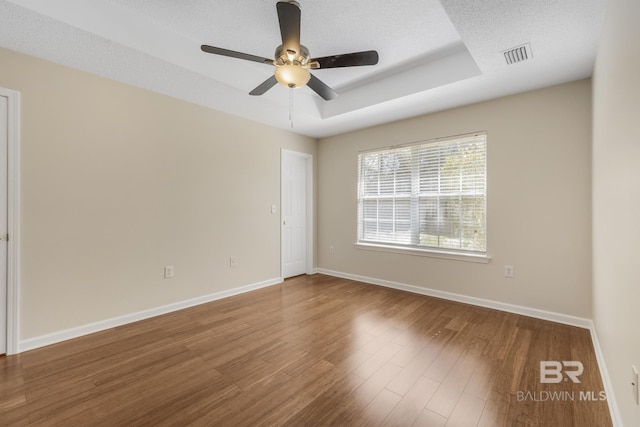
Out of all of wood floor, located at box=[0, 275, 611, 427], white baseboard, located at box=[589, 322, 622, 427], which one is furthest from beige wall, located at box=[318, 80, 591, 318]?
white baseboard, located at box=[589, 322, 622, 427]

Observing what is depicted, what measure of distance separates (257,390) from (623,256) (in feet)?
7.36

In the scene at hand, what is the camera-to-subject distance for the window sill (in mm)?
3390

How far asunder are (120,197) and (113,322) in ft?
4.21

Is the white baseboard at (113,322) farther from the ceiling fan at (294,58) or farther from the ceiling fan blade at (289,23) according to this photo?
the ceiling fan blade at (289,23)

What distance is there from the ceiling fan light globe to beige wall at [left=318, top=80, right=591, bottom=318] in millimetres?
2351

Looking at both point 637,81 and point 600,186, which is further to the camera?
point 600,186

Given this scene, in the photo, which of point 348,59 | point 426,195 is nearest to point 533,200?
point 426,195

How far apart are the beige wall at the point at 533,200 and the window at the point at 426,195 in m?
0.15

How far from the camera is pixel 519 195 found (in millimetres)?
3119

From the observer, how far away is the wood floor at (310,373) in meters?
1.62

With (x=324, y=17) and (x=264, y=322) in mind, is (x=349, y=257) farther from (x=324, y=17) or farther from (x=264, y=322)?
(x=324, y=17)

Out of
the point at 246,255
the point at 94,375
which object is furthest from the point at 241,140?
the point at 94,375

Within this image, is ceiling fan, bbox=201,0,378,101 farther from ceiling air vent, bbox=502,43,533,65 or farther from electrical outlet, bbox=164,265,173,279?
electrical outlet, bbox=164,265,173,279

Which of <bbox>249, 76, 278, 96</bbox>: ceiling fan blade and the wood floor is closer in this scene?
the wood floor
